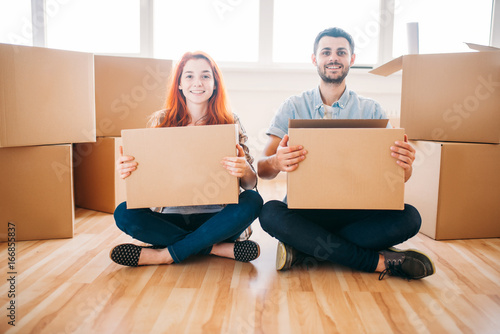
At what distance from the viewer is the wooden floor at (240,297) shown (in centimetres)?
84

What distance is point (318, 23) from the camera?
9.21 ft

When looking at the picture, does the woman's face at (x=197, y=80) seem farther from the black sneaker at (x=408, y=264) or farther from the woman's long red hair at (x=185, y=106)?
the black sneaker at (x=408, y=264)

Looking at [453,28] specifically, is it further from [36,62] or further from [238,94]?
[36,62]

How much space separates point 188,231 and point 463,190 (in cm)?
103

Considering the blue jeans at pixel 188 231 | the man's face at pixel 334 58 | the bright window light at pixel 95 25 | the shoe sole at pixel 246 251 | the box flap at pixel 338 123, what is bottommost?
the shoe sole at pixel 246 251

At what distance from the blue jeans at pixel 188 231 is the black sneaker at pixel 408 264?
0.41 meters

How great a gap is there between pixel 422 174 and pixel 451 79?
379 millimetres

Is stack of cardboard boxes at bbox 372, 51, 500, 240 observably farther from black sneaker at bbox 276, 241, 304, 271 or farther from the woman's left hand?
the woman's left hand

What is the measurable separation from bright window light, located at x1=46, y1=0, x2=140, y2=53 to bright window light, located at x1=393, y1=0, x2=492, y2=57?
1.87 meters

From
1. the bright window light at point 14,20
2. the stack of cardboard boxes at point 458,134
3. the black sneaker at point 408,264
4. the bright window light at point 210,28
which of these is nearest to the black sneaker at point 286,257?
the black sneaker at point 408,264

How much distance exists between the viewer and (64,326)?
83 cm

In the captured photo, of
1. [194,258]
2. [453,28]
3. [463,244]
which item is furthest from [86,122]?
[453,28]

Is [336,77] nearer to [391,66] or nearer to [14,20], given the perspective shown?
[391,66]

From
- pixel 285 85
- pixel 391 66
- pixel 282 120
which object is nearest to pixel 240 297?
pixel 282 120
